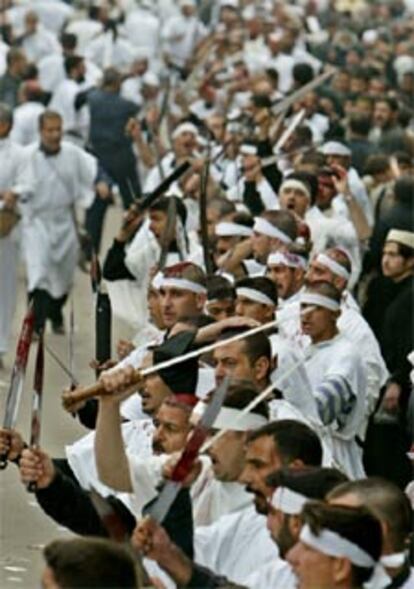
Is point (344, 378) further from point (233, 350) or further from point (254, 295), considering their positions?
point (233, 350)

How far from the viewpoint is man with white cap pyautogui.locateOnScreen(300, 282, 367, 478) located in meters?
11.3

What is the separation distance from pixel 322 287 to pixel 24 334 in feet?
10.6

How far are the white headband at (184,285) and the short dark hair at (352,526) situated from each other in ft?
17.4

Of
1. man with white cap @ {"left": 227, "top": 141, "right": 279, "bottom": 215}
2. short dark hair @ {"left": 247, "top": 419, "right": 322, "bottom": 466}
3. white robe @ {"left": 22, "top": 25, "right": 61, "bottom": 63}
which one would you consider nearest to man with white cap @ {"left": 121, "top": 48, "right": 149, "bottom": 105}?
white robe @ {"left": 22, "top": 25, "right": 61, "bottom": 63}

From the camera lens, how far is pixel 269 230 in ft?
47.3

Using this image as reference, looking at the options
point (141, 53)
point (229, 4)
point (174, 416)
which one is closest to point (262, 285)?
point (174, 416)

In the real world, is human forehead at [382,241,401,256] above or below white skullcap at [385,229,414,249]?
below

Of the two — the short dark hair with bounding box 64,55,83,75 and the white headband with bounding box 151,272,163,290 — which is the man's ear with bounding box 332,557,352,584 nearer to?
the white headband with bounding box 151,272,163,290

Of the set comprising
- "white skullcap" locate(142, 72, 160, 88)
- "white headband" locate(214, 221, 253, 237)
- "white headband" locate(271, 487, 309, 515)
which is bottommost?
"white skullcap" locate(142, 72, 160, 88)

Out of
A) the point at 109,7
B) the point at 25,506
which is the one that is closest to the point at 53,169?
the point at 25,506

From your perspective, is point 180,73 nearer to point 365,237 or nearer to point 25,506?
point 365,237

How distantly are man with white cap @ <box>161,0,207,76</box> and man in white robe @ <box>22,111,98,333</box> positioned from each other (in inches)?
578

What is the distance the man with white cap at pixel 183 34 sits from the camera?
35.5 m

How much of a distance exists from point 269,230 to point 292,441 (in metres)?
6.30
